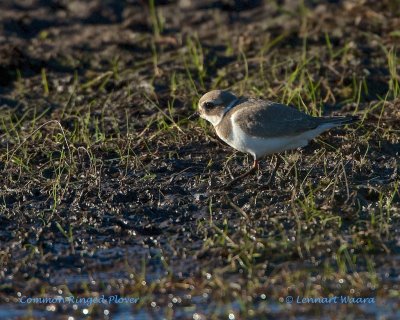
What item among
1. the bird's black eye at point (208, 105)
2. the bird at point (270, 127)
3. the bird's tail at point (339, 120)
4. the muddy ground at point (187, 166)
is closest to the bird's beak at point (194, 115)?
the muddy ground at point (187, 166)

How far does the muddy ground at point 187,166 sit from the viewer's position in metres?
6.62

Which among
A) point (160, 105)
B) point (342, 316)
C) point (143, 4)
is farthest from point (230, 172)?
point (143, 4)

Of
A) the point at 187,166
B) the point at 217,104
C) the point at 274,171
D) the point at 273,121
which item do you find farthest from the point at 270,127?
the point at 187,166

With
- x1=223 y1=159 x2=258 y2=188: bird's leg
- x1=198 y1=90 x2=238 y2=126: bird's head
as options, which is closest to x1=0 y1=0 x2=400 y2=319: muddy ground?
x1=223 y1=159 x2=258 y2=188: bird's leg

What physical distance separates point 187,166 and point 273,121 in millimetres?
1066

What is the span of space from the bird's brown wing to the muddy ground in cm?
41

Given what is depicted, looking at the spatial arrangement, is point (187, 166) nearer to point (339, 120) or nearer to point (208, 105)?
point (208, 105)

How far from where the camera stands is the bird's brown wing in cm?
784

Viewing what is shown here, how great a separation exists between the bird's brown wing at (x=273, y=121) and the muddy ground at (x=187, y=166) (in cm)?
41

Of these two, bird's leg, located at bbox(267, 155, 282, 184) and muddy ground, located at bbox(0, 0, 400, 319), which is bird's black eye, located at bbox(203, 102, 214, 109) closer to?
muddy ground, located at bbox(0, 0, 400, 319)

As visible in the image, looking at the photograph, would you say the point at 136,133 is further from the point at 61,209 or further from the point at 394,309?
the point at 394,309

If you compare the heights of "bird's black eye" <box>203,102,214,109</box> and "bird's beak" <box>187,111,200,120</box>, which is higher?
"bird's black eye" <box>203,102,214,109</box>

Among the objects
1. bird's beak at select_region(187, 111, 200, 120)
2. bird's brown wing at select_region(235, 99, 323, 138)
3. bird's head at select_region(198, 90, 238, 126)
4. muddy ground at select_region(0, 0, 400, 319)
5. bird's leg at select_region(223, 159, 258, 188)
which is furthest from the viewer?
bird's beak at select_region(187, 111, 200, 120)

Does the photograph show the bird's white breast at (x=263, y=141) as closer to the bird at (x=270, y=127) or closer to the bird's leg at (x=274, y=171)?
the bird at (x=270, y=127)
